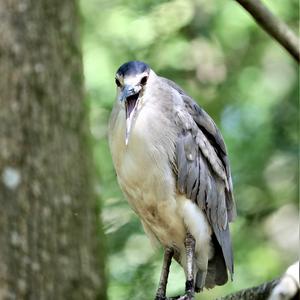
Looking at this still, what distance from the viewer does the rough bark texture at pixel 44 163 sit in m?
3.67

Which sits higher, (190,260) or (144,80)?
(144,80)

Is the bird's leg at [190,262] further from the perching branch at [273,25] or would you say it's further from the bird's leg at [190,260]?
the perching branch at [273,25]

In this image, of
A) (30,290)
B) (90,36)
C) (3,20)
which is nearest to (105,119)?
(90,36)

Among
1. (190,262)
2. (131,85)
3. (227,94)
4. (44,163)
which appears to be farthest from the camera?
(227,94)

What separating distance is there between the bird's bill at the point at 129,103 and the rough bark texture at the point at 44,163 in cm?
25

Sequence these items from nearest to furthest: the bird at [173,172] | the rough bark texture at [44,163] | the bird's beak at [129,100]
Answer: the rough bark texture at [44,163] < the bird's beak at [129,100] < the bird at [173,172]

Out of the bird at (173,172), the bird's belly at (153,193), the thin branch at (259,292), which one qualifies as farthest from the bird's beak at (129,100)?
the thin branch at (259,292)

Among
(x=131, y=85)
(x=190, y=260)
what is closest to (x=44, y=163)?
(x=131, y=85)

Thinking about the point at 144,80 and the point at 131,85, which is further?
the point at 144,80

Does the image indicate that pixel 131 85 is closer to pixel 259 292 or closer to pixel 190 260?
pixel 190 260

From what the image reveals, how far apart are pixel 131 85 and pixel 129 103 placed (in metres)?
0.14

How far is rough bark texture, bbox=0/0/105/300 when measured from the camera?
3.67 m

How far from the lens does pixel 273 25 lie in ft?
14.5

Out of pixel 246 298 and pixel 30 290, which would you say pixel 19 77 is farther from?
pixel 246 298
